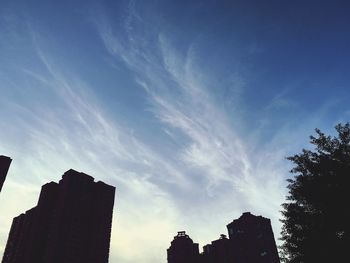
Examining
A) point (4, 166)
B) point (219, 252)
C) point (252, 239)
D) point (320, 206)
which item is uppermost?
point (4, 166)

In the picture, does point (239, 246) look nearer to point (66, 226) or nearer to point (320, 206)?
point (66, 226)

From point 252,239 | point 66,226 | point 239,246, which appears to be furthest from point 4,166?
point 252,239

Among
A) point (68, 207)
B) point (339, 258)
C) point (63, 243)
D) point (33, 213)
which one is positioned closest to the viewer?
point (339, 258)

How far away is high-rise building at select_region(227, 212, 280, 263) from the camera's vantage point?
4806 inches

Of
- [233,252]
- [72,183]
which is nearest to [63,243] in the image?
[72,183]

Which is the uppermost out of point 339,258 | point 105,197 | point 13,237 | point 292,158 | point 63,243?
point 105,197

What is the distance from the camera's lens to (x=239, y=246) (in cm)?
12788

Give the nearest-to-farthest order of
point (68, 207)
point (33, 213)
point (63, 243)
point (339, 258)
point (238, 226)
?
point (339, 258), point (63, 243), point (68, 207), point (33, 213), point (238, 226)

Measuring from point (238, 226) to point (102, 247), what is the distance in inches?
2475

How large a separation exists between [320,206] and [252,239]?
11646 cm

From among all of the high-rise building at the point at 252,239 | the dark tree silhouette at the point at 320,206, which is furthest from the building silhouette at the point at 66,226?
the dark tree silhouette at the point at 320,206

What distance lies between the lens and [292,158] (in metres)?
24.1

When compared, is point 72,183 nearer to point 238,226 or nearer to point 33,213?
point 33,213

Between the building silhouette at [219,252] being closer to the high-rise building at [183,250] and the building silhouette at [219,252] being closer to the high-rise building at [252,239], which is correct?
the high-rise building at [252,239]
